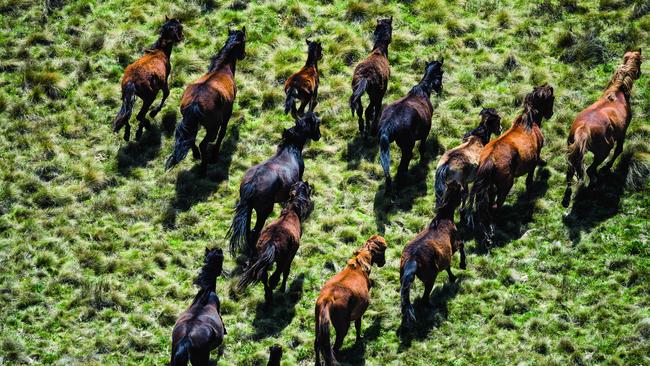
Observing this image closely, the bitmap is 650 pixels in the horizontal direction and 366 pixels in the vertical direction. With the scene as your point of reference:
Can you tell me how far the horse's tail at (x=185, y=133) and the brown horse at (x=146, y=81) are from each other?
1.33 m

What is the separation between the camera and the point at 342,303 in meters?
11.0

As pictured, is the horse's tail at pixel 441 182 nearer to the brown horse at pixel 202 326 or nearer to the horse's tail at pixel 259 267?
the horse's tail at pixel 259 267

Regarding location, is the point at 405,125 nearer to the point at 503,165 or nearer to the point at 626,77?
the point at 503,165

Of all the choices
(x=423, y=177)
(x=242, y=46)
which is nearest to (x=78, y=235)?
(x=242, y=46)

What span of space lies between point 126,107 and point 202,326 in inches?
240

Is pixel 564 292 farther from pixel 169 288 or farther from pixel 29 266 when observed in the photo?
pixel 29 266

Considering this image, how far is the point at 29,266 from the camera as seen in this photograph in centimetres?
1329

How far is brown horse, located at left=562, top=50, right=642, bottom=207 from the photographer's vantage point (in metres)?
13.5

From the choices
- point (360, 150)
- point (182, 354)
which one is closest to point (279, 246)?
point (182, 354)

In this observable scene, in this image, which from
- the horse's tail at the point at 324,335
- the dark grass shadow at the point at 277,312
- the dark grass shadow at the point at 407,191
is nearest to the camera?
the horse's tail at the point at 324,335

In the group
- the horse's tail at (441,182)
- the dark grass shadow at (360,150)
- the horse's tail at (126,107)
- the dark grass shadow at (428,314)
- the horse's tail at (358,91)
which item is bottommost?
the dark grass shadow at (428,314)

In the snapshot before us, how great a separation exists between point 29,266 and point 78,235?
983 mm

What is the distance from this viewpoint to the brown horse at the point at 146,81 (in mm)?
15297

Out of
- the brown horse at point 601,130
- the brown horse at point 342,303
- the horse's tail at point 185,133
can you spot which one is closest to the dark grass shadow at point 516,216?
the brown horse at point 601,130
